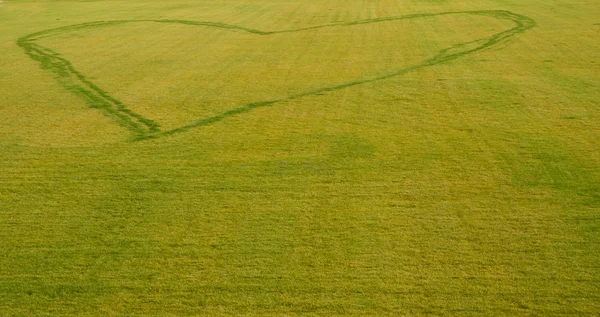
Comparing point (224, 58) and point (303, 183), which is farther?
point (224, 58)

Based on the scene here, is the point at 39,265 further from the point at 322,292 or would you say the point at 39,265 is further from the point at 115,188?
the point at 322,292

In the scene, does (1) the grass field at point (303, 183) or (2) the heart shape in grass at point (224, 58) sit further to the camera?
(2) the heart shape in grass at point (224, 58)

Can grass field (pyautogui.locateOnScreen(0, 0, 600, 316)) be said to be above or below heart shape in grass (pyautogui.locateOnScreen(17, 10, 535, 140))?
below

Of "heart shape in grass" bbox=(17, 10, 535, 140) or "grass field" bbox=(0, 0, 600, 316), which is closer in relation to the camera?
"grass field" bbox=(0, 0, 600, 316)

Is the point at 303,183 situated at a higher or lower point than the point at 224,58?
lower

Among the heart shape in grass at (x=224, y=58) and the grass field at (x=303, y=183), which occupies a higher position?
the heart shape in grass at (x=224, y=58)
